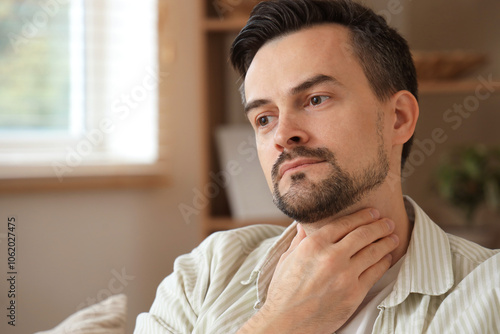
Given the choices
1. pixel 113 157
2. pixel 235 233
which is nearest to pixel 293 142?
pixel 235 233

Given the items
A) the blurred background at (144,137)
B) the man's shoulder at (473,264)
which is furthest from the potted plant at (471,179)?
the man's shoulder at (473,264)

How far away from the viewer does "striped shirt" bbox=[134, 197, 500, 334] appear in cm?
94

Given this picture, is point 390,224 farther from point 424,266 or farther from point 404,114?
point 404,114

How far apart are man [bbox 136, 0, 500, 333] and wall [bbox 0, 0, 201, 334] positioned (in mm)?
817

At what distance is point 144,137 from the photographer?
2.23 metres

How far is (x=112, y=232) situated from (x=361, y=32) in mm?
1359

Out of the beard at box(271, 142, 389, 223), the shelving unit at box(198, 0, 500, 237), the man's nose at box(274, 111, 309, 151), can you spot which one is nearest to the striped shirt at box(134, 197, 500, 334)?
the beard at box(271, 142, 389, 223)

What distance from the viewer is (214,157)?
2174 mm

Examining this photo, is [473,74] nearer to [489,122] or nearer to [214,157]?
[489,122]

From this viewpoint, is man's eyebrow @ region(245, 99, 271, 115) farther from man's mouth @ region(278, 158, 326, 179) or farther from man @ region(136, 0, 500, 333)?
man's mouth @ region(278, 158, 326, 179)

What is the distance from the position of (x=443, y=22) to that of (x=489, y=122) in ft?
1.57

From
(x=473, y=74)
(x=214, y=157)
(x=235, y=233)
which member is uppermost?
(x=473, y=74)

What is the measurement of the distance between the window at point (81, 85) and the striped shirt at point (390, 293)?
1.01 m

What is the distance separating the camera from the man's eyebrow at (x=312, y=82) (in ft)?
3.57
